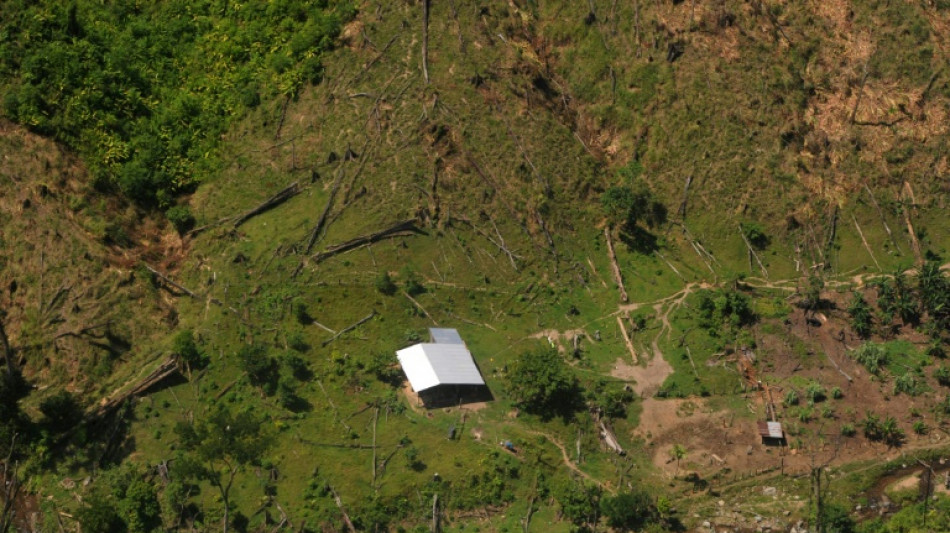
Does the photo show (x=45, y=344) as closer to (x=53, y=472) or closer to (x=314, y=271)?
(x=53, y=472)

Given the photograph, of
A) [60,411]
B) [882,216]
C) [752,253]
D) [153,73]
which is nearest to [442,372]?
[60,411]

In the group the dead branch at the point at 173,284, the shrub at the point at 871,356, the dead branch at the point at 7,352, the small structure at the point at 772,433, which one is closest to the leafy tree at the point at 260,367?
the dead branch at the point at 173,284

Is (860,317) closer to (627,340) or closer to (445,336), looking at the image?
(627,340)

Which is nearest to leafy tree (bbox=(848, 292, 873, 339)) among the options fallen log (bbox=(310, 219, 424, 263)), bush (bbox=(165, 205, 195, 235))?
fallen log (bbox=(310, 219, 424, 263))

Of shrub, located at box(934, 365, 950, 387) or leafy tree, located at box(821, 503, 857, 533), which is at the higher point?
shrub, located at box(934, 365, 950, 387)

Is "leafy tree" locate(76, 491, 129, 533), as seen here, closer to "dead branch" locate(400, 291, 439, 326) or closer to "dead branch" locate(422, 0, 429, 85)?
"dead branch" locate(400, 291, 439, 326)

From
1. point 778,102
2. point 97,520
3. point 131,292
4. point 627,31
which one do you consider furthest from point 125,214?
point 778,102
